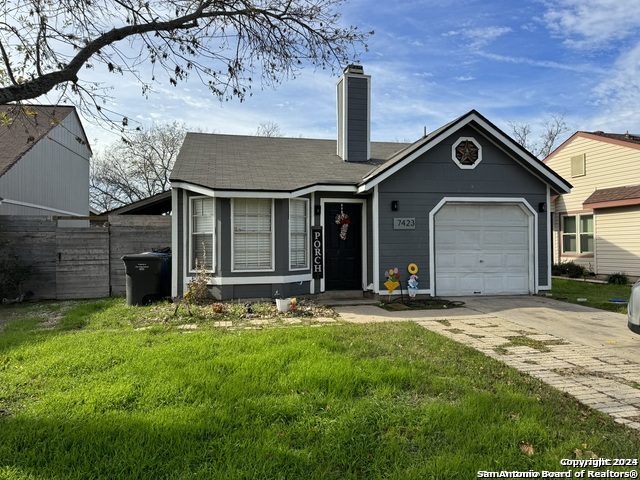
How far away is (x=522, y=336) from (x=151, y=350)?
16.9 feet

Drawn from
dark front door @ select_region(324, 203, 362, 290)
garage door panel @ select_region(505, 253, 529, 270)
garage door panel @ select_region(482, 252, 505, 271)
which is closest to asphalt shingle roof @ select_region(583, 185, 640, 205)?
garage door panel @ select_region(505, 253, 529, 270)

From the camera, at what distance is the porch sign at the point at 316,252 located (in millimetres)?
9812

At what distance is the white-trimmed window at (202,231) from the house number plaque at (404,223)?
13.5ft

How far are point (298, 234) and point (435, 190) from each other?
3.37m

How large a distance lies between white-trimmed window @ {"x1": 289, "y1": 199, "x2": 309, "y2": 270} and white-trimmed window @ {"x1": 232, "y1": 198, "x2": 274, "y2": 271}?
0.48 m

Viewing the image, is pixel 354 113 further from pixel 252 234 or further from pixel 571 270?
pixel 571 270

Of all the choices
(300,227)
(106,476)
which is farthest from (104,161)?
(106,476)

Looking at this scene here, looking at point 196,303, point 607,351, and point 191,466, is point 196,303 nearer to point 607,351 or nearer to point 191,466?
point 191,466

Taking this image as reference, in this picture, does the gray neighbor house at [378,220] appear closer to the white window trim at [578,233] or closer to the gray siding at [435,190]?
the gray siding at [435,190]

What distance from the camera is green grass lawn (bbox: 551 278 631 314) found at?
8.92 metres

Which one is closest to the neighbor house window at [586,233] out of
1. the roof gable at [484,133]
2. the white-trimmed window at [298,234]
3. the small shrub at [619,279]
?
the small shrub at [619,279]

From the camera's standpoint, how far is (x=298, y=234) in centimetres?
978

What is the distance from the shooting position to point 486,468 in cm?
276

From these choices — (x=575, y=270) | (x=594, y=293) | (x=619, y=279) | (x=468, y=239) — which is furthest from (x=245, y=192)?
(x=575, y=270)
